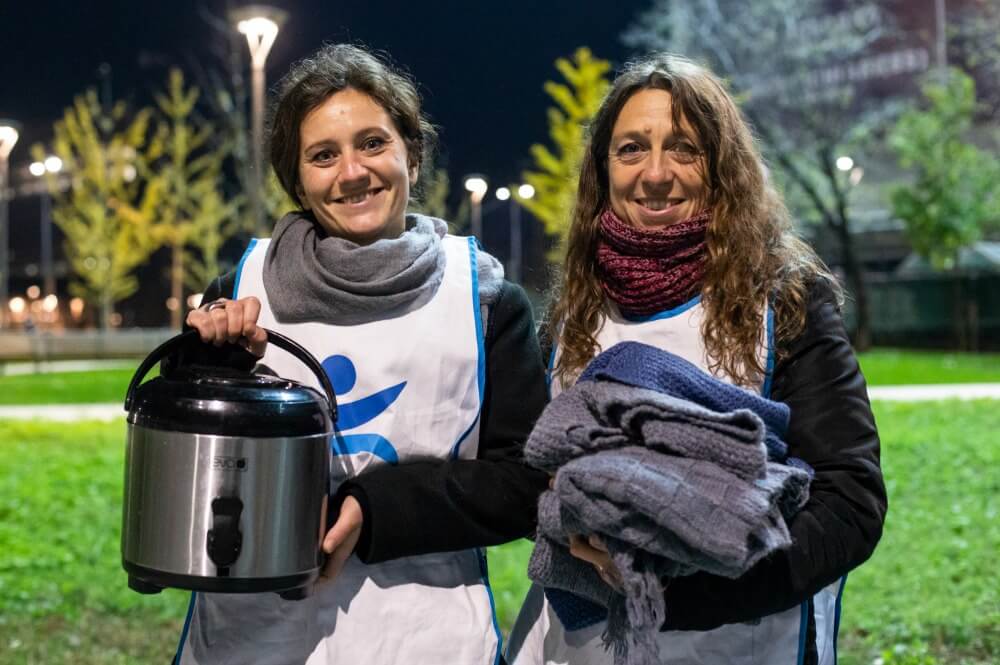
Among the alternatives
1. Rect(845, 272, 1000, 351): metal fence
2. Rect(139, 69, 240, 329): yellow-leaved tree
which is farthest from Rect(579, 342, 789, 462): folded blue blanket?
Rect(139, 69, 240, 329): yellow-leaved tree

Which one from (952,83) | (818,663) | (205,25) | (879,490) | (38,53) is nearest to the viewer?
(879,490)

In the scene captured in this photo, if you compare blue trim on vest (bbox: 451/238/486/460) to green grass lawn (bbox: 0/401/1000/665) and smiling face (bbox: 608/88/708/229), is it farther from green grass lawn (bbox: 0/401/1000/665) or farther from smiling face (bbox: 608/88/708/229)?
green grass lawn (bbox: 0/401/1000/665)

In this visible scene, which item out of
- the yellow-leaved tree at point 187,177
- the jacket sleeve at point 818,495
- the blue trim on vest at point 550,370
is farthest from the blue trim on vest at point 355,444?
the yellow-leaved tree at point 187,177

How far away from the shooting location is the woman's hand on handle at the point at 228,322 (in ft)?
6.74

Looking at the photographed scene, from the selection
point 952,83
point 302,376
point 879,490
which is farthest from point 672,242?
point 952,83

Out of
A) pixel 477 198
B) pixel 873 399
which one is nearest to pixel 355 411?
pixel 873 399

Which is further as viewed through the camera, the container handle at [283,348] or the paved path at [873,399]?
the paved path at [873,399]

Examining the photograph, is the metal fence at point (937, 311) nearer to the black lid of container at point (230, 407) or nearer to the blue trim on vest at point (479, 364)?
the blue trim on vest at point (479, 364)

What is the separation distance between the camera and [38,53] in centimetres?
3791

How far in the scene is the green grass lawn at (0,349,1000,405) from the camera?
16734mm

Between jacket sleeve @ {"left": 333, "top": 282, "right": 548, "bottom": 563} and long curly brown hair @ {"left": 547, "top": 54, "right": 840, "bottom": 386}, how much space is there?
0.12 metres

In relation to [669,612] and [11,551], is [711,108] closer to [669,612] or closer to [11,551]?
[669,612]

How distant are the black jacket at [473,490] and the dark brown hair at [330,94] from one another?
47 centimetres

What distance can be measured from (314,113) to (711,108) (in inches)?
31.6
